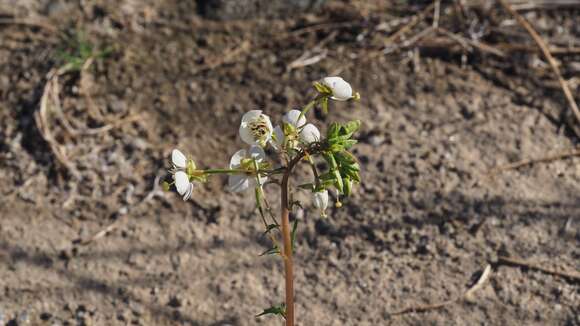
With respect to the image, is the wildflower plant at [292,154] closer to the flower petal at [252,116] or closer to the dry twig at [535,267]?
the flower petal at [252,116]

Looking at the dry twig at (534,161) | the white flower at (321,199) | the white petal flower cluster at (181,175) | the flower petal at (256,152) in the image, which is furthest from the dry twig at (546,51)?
the white petal flower cluster at (181,175)

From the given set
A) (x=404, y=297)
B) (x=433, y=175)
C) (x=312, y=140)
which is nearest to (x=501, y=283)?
(x=404, y=297)

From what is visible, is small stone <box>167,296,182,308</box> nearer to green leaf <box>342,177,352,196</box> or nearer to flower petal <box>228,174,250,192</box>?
flower petal <box>228,174,250,192</box>

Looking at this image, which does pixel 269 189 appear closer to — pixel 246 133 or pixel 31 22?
pixel 246 133

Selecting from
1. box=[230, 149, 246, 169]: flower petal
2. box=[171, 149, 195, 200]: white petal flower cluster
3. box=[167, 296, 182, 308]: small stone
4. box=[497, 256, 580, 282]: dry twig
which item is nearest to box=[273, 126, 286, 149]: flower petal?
box=[230, 149, 246, 169]: flower petal

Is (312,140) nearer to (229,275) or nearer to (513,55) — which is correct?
(229,275)

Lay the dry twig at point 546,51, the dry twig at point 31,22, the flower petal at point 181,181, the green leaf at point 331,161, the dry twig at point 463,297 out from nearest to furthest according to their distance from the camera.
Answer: the green leaf at point 331,161, the flower petal at point 181,181, the dry twig at point 463,297, the dry twig at point 546,51, the dry twig at point 31,22
